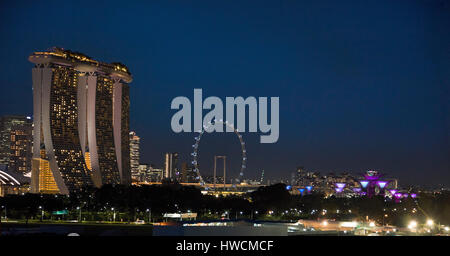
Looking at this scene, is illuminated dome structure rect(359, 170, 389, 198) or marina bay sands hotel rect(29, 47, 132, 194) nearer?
marina bay sands hotel rect(29, 47, 132, 194)

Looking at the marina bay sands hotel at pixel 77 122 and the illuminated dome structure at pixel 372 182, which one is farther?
the illuminated dome structure at pixel 372 182

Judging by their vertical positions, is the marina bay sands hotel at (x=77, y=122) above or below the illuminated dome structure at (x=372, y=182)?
above

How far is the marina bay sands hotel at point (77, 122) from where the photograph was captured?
148125 millimetres

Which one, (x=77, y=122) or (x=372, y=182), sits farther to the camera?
(x=372, y=182)

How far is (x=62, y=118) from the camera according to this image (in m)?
152

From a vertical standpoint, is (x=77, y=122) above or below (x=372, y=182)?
above

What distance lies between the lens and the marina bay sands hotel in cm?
14812

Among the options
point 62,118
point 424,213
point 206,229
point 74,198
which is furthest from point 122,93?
point 206,229

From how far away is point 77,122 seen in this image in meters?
158

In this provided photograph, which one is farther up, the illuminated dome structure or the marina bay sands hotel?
the marina bay sands hotel
